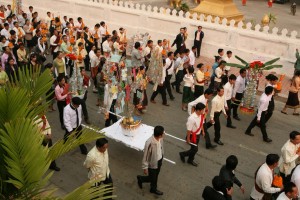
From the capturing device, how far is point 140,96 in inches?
362

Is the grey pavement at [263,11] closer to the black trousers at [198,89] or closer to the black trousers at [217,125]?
the black trousers at [198,89]

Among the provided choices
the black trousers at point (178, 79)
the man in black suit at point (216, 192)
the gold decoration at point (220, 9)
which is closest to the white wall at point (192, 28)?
the gold decoration at point (220, 9)

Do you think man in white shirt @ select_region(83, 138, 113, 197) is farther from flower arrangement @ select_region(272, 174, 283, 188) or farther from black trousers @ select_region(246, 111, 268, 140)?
black trousers @ select_region(246, 111, 268, 140)

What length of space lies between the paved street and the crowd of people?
24cm

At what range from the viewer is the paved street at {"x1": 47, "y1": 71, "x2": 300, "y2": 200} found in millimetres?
7410

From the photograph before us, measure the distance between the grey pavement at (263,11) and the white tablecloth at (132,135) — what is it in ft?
55.7

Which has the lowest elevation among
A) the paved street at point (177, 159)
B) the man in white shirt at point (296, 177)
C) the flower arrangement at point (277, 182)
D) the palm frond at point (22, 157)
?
the paved street at point (177, 159)

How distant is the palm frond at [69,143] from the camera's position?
3.76m

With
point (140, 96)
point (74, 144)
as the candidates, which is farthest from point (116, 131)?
point (74, 144)

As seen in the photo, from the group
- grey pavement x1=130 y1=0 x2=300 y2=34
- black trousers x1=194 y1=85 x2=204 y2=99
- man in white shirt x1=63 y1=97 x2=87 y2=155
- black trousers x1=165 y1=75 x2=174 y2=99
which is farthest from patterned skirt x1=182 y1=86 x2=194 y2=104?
grey pavement x1=130 y1=0 x2=300 y2=34

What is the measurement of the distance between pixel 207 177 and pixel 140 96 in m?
2.71

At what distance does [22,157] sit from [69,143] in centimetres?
79

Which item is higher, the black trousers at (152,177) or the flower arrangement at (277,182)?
the flower arrangement at (277,182)

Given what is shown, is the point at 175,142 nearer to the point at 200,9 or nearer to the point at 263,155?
the point at 263,155
